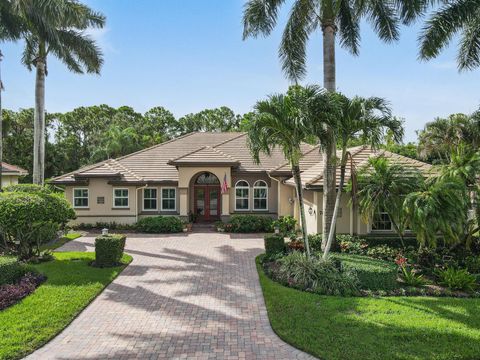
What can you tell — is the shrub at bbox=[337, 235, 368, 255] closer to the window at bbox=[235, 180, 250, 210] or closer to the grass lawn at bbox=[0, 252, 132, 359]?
the window at bbox=[235, 180, 250, 210]

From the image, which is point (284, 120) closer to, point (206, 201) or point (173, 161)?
point (173, 161)

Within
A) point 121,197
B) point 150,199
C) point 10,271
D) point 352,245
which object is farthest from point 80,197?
point 352,245

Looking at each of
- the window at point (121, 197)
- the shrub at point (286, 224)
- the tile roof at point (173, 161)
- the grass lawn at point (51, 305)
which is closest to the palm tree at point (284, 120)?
the grass lawn at point (51, 305)

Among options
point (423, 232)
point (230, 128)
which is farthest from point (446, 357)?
point (230, 128)

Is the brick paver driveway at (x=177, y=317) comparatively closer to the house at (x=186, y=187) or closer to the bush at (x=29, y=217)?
the bush at (x=29, y=217)

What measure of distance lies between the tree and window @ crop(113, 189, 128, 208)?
13.8 meters

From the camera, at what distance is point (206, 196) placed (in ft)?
77.7

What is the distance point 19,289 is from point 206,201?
14.6m

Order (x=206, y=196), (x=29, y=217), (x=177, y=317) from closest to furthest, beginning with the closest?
1. (x=177, y=317)
2. (x=29, y=217)
3. (x=206, y=196)

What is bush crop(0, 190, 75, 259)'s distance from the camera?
12102mm

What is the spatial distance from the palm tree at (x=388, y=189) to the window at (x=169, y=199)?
12753 mm

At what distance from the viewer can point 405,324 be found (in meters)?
7.79

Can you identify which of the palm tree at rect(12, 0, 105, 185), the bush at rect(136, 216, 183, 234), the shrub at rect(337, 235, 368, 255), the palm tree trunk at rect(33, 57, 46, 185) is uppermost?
the palm tree at rect(12, 0, 105, 185)

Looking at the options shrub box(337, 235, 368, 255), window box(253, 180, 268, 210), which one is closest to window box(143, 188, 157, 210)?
window box(253, 180, 268, 210)
